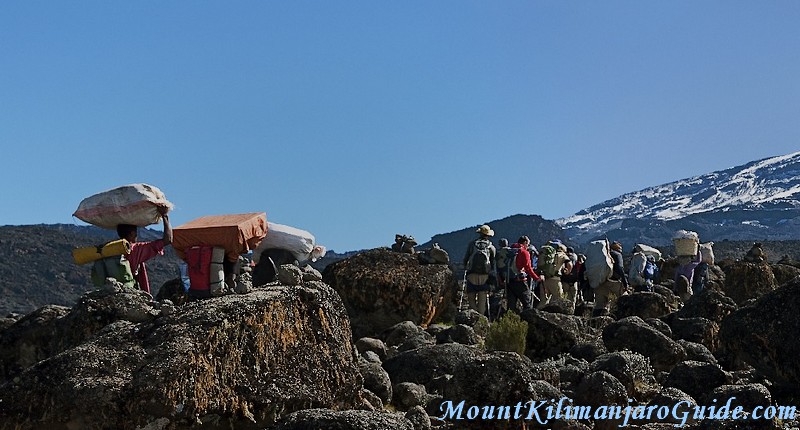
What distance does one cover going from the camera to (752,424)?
704cm

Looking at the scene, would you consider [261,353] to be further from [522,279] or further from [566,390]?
[522,279]

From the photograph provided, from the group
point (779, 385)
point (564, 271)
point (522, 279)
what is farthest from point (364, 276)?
point (779, 385)

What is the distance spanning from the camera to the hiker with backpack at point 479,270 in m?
19.1

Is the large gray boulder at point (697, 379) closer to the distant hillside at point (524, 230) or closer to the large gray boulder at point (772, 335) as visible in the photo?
the large gray boulder at point (772, 335)

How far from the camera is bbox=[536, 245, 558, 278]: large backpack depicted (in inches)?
840

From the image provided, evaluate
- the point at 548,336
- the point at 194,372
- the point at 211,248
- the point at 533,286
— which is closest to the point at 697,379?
the point at 548,336

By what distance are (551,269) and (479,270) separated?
Result: 2845 mm

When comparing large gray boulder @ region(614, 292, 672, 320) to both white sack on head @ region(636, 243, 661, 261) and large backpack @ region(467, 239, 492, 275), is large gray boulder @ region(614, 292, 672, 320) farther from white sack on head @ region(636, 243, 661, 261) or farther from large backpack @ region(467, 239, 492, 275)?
white sack on head @ region(636, 243, 661, 261)

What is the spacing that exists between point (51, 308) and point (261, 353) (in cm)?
515

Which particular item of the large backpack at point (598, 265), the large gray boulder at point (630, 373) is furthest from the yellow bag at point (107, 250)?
the large backpack at point (598, 265)

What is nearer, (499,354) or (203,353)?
(203,353)

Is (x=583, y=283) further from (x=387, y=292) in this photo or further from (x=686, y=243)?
(x=387, y=292)

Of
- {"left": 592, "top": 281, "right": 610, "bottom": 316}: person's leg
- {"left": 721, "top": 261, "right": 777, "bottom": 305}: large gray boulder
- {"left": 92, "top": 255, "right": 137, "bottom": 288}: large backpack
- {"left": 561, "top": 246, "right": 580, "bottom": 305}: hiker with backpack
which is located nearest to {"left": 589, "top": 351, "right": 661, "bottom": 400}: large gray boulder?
{"left": 92, "top": 255, "right": 137, "bottom": 288}: large backpack

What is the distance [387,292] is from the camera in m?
19.1
